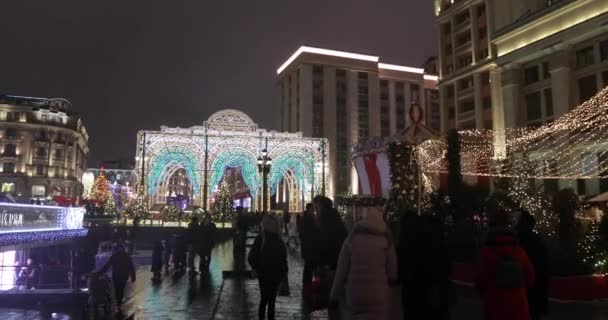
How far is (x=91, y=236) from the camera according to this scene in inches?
469

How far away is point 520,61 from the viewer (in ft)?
127

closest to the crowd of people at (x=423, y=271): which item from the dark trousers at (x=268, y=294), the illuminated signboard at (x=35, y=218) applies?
the dark trousers at (x=268, y=294)

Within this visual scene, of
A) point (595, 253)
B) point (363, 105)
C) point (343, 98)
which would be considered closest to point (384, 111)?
point (363, 105)

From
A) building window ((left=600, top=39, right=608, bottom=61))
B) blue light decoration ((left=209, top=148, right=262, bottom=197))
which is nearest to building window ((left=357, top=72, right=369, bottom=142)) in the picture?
blue light decoration ((left=209, top=148, right=262, bottom=197))

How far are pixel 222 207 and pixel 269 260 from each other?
27.7 metres

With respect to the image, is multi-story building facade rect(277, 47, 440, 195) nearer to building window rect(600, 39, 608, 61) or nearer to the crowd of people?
building window rect(600, 39, 608, 61)

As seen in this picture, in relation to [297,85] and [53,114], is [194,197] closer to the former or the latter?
[297,85]

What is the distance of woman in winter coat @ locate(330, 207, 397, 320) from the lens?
439 cm

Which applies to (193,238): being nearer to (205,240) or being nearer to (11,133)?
(205,240)

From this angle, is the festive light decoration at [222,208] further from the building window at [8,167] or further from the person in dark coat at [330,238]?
the building window at [8,167]

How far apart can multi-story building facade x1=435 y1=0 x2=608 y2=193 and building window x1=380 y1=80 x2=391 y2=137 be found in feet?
94.2

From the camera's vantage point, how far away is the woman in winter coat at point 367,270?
439 centimetres

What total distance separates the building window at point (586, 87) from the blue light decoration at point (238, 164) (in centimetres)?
2421

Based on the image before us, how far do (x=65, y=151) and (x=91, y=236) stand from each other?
78860 mm
